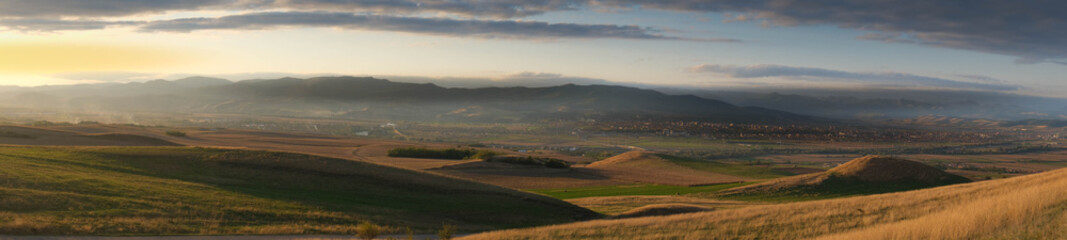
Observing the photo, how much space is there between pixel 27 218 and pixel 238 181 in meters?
10.5

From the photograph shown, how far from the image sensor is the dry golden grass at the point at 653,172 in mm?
54375

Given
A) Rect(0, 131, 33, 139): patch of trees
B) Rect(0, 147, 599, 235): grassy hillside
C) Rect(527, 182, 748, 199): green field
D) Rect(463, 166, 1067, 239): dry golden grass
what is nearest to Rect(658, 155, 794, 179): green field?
Rect(527, 182, 748, 199): green field

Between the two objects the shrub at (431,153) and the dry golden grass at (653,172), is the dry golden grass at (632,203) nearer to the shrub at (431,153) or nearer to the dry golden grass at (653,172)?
the dry golden grass at (653,172)

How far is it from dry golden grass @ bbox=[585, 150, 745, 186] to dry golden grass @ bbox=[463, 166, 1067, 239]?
101ft

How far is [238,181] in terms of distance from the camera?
2697 centimetres

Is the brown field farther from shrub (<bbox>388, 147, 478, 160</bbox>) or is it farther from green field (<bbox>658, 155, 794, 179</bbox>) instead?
green field (<bbox>658, 155, 794, 179</bbox>)

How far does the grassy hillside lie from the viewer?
18.0 m

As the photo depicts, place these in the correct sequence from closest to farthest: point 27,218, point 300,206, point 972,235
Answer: point 972,235 → point 27,218 → point 300,206

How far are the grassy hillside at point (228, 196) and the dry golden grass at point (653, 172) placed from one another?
26389 mm

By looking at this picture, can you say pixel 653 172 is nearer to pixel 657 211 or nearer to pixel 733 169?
pixel 733 169

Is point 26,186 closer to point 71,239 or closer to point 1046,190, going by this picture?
point 71,239

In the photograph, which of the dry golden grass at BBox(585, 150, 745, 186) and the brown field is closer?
the brown field

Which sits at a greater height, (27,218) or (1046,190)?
(1046,190)

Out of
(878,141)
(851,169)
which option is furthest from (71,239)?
(878,141)
